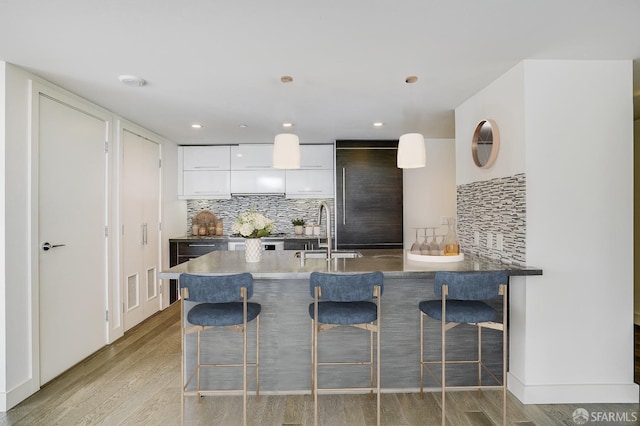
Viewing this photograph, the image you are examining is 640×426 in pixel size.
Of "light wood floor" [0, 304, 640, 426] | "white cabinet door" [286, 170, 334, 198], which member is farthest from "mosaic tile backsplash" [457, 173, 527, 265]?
"white cabinet door" [286, 170, 334, 198]

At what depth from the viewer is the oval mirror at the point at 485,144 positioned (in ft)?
9.44

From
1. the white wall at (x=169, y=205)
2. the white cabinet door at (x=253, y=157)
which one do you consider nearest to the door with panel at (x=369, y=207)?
the white cabinet door at (x=253, y=157)

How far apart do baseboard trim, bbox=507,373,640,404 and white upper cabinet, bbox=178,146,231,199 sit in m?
4.33

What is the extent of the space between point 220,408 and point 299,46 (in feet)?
7.99

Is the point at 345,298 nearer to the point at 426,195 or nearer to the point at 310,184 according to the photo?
the point at 310,184

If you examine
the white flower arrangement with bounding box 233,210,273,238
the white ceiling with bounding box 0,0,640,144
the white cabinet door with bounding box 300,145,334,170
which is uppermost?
the white ceiling with bounding box 0,0,640,144

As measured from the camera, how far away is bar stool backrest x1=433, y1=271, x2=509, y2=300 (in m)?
2.23

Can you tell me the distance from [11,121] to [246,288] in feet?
6.73

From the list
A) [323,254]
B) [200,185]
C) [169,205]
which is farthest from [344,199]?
[169,205]

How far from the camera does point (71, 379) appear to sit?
2.98 metres

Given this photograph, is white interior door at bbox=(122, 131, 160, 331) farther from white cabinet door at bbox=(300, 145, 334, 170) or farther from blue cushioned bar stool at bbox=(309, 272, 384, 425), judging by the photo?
blue cushioned bar stool at bbox=(309, 272, 384, 425)

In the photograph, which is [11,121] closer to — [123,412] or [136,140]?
[136,140]

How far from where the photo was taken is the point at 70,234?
3188 millimetres

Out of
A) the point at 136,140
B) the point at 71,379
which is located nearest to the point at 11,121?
the point at 136,140
